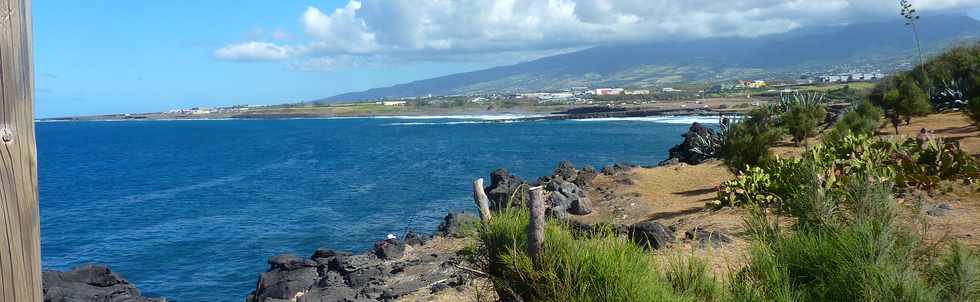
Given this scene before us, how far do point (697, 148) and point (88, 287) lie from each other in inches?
846

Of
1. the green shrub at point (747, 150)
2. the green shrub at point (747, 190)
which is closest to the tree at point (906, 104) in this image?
the green shrub at point (747, 150)

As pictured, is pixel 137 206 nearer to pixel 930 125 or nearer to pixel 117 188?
pixel 117 188

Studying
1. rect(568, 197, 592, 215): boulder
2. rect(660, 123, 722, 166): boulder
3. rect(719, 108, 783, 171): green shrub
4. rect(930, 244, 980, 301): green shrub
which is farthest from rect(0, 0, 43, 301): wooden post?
rect(660, 123, 722, 166): boulder

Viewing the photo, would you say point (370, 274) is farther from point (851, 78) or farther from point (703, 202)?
point (851, 78)

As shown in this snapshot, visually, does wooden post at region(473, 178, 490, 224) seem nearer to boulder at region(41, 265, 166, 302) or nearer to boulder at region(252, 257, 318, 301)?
boulder at region(252, 257, 318, 301)

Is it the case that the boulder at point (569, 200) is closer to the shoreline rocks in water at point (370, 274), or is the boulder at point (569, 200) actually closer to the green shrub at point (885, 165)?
the shoreline rocks in water at point (370, 274)

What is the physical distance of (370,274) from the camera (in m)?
13.5

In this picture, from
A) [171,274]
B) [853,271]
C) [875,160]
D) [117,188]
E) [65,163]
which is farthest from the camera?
[65,163]

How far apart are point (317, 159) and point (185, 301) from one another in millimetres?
41701

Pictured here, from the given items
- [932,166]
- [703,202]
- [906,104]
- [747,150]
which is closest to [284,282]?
[703,202]

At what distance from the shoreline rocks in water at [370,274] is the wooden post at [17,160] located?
831cm

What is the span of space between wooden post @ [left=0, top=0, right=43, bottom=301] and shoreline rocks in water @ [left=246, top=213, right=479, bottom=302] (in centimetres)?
831

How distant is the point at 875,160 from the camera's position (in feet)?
42.8

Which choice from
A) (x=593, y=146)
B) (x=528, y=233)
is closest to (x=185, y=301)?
(x=528, y=233)
